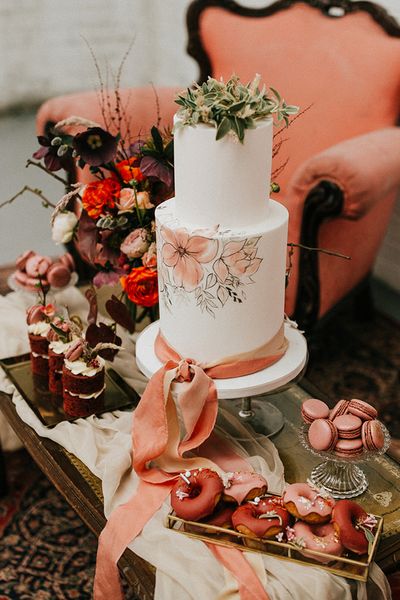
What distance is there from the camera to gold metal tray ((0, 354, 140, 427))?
1517mm

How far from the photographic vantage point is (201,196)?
1222mm

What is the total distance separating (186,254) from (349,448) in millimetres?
413

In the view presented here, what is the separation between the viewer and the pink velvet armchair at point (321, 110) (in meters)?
2.06

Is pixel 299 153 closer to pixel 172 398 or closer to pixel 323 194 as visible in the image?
pixel 323 194

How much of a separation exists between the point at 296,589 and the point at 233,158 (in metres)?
0.66

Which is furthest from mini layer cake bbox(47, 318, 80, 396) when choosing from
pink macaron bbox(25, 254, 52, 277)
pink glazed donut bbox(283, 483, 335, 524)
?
pink glazed donut bbox(283, 483, 335, 524)

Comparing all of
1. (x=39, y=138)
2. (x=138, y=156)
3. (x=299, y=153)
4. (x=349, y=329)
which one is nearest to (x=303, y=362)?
(x=138, y=156)

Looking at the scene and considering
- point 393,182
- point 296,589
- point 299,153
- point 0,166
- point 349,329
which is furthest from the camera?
point 0,166

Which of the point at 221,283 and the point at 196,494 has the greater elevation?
the point at 221,283

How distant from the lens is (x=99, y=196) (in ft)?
5.05

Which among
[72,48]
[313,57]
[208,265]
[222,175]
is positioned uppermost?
[222,175]

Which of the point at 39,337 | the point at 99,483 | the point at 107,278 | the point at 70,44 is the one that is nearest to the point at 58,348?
the point at 39,337

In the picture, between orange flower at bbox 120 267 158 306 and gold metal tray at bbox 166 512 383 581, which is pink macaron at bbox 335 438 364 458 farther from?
orange flower at bbox 120 267 158 306

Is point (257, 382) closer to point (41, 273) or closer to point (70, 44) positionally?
point (41, 273)
